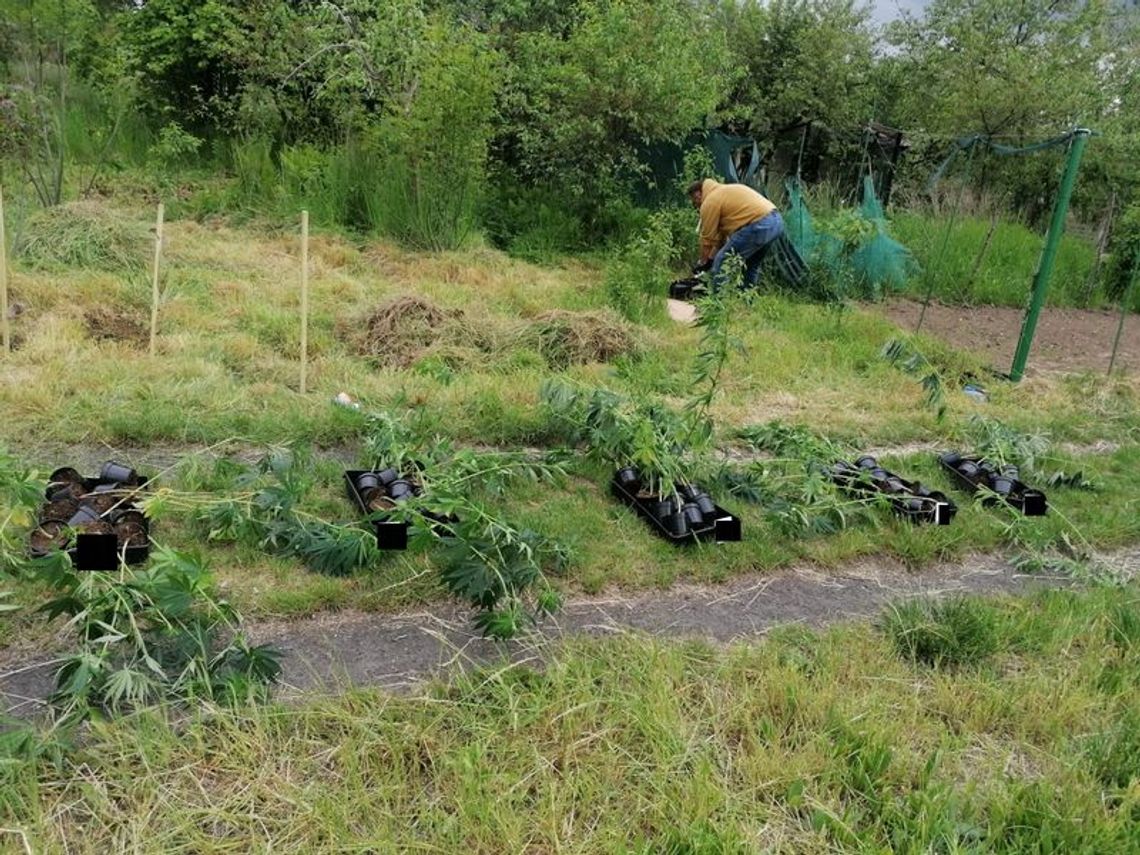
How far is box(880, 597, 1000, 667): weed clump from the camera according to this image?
260 centimetres

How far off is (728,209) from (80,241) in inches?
213

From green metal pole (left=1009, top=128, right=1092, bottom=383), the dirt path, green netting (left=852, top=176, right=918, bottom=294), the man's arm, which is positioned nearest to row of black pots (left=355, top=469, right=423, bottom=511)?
the dirt path

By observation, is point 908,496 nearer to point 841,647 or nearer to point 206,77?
point 841,647

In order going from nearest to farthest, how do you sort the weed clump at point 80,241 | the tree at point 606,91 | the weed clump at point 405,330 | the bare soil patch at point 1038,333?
the weed clump at point 405,330 < the weed clump at point 80,241 < the bare soil patch at point 1038,333 < the tree at point 606,91

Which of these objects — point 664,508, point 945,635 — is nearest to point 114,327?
point 664,508

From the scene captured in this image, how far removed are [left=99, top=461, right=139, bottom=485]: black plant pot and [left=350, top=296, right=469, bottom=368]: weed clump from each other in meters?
2.16

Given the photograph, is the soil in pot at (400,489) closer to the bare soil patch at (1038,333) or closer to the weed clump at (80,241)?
the weed clump at (80,241)

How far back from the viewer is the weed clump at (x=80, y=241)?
651 centimetres

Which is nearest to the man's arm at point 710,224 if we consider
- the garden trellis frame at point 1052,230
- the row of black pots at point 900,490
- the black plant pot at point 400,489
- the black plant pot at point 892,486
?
the garden trellis frame at point 1052,230

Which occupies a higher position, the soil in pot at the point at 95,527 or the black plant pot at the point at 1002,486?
the black plant pot at the point at 1002,486

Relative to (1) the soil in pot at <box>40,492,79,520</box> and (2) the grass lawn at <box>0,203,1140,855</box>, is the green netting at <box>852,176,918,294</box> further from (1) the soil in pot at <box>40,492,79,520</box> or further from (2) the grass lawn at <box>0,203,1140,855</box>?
(1) the soil in pot at <box>40,492,79,520</box>

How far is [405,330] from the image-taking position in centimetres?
556

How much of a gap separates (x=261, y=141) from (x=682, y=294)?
223 inches

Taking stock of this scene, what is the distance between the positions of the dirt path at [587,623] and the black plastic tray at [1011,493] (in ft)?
1.58
